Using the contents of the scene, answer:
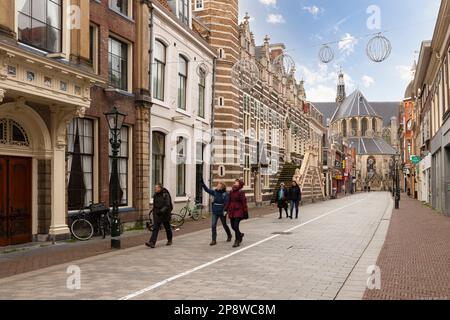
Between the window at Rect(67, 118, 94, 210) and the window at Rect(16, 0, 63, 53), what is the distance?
105 inches

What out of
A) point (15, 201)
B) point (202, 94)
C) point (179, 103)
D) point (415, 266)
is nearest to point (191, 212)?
point (179, 103)

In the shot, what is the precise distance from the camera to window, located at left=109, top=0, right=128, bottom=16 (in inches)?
Answer: 706

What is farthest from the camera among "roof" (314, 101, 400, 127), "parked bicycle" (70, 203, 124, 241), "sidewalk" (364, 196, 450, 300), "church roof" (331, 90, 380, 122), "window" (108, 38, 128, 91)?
"roof" (314, 101, 400, 127)

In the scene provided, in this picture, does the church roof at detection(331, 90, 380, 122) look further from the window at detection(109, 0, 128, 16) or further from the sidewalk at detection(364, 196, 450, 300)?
the window at detection(109, 0, 128, 16)

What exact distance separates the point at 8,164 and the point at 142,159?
21.0ft

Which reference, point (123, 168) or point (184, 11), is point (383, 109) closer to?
point (184, 11)

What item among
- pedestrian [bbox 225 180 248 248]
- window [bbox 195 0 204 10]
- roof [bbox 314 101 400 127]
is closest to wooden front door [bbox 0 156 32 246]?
pedestrian [bbox 225 180 248 248]

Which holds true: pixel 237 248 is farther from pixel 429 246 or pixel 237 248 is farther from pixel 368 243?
pixel 429 246

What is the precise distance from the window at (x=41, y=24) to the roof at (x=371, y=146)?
388ft

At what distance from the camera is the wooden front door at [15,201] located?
1304 centimetres

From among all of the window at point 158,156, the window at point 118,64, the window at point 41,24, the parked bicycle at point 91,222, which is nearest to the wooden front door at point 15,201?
the parked bicycle at point 91,222

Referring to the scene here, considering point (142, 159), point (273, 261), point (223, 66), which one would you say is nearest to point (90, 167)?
point (142, 159)

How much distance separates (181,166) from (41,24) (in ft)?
37.6

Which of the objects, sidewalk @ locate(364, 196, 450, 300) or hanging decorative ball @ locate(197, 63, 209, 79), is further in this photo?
hanging decorative ball @ locate(197, 63, 209, 79)
